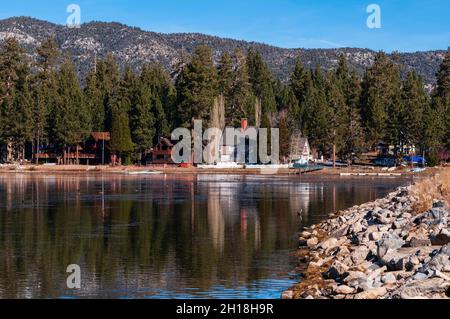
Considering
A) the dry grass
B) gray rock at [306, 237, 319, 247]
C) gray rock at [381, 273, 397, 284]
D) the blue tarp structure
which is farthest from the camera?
the blue tarp structure

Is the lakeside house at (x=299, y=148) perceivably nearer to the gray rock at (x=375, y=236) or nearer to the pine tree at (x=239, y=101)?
the pine tree at (x=239, y=101)

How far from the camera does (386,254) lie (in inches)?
1031

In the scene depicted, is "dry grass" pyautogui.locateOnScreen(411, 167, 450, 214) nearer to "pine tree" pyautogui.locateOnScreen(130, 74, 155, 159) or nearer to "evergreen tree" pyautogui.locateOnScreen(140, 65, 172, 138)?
"pine tree" pyautogui.locateOnScreen(130, 74, 155, 159)

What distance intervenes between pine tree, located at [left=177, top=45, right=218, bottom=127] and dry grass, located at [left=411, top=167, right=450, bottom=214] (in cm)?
9219

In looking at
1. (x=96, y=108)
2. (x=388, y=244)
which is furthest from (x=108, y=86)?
(x=388, y=244)

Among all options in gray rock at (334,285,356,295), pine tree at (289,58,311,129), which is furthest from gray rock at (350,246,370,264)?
pine tree at (289,58,311,129)

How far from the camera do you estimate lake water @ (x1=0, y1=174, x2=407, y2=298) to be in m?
27.3

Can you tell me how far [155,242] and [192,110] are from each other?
95.4m

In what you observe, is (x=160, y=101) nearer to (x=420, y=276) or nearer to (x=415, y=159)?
(x=415, y=159)

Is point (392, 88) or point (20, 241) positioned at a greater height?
point (392, 88)

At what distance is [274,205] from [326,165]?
78.8m

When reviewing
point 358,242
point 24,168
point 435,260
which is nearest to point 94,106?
point 24,168

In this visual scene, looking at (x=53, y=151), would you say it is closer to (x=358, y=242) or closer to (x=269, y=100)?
(x=269, y=100)
